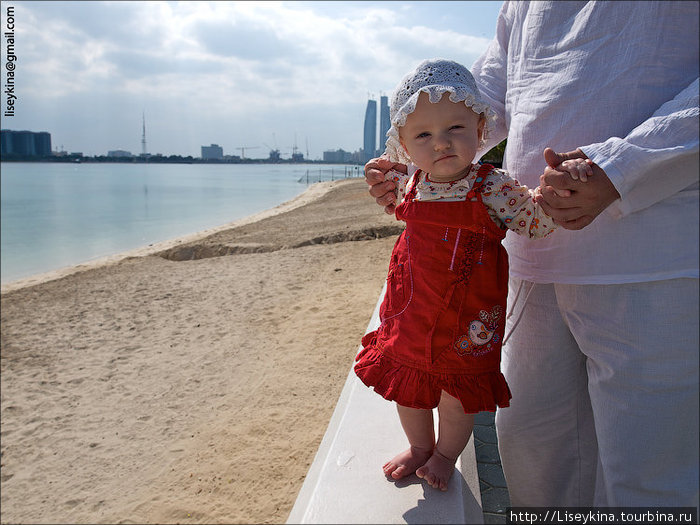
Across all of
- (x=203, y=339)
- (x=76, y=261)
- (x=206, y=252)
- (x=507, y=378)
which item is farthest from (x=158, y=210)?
(x=507, y=378)

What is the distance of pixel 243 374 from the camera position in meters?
5.98

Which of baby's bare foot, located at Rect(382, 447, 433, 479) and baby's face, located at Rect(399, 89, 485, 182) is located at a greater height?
baby's face, located at Rect(399, 89, 485, 182)

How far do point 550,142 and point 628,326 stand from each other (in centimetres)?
55

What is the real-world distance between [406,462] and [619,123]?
1.16 m

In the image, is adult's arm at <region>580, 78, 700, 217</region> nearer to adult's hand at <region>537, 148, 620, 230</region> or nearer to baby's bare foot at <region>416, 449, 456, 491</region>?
adult's hand at <region>537, 148, 620, 230</region>

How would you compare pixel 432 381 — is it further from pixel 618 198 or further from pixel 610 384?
pixel 618 198

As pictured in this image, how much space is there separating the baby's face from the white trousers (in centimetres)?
49

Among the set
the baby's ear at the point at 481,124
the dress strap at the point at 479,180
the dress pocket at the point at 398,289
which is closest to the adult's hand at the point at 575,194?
the dress strap at the point at 479,180

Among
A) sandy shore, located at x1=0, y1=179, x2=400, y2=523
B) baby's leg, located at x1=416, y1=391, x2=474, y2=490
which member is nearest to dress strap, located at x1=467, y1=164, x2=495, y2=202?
baby's leg, located at x1=416, y1=391, x2=474, y2=490

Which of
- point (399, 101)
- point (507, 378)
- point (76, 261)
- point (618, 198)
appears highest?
point (399, 101)

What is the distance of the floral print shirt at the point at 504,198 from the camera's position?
151cm

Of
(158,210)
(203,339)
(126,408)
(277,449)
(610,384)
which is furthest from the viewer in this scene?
(158,210)

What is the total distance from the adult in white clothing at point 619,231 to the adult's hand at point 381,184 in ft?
1.33

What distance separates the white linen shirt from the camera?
1.30 meters
